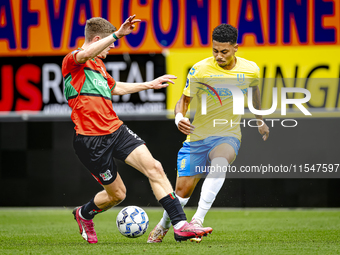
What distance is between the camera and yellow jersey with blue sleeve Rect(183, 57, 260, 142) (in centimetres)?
530

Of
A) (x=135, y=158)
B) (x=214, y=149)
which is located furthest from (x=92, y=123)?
(x=214, y=149)

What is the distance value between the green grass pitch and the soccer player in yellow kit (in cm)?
55

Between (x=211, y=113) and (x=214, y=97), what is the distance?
0.16 metres

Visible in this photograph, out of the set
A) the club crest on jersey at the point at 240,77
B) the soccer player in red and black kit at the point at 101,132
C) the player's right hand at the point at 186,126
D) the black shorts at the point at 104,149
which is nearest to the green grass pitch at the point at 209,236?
the soccer player in red and black kit at the point at 101,132

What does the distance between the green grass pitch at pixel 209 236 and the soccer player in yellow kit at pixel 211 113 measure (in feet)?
1.80

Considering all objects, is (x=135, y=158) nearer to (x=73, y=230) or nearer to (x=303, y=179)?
(x=73, y=230)

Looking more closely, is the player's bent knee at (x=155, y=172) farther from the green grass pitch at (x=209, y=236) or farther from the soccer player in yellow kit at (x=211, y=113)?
the green grass pitch at (x=209, y=236)

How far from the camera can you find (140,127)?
892cm

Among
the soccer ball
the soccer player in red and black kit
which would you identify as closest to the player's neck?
the soccer player in red and black kit

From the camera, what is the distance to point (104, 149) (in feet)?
16.1

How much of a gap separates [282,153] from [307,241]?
11.7 feet

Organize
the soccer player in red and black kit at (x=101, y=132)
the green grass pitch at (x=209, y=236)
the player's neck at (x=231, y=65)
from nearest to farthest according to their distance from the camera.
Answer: the green grass pitch at (x=209, y=236) → the soccer player in red and black kit at (x=101, y=132) → the player's neck at (x=231, y=65)

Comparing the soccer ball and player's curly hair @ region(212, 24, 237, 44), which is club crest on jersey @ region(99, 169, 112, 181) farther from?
player's curly hair @ region(212, 24, 237, 44)

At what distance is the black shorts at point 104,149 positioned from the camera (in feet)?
16.0
